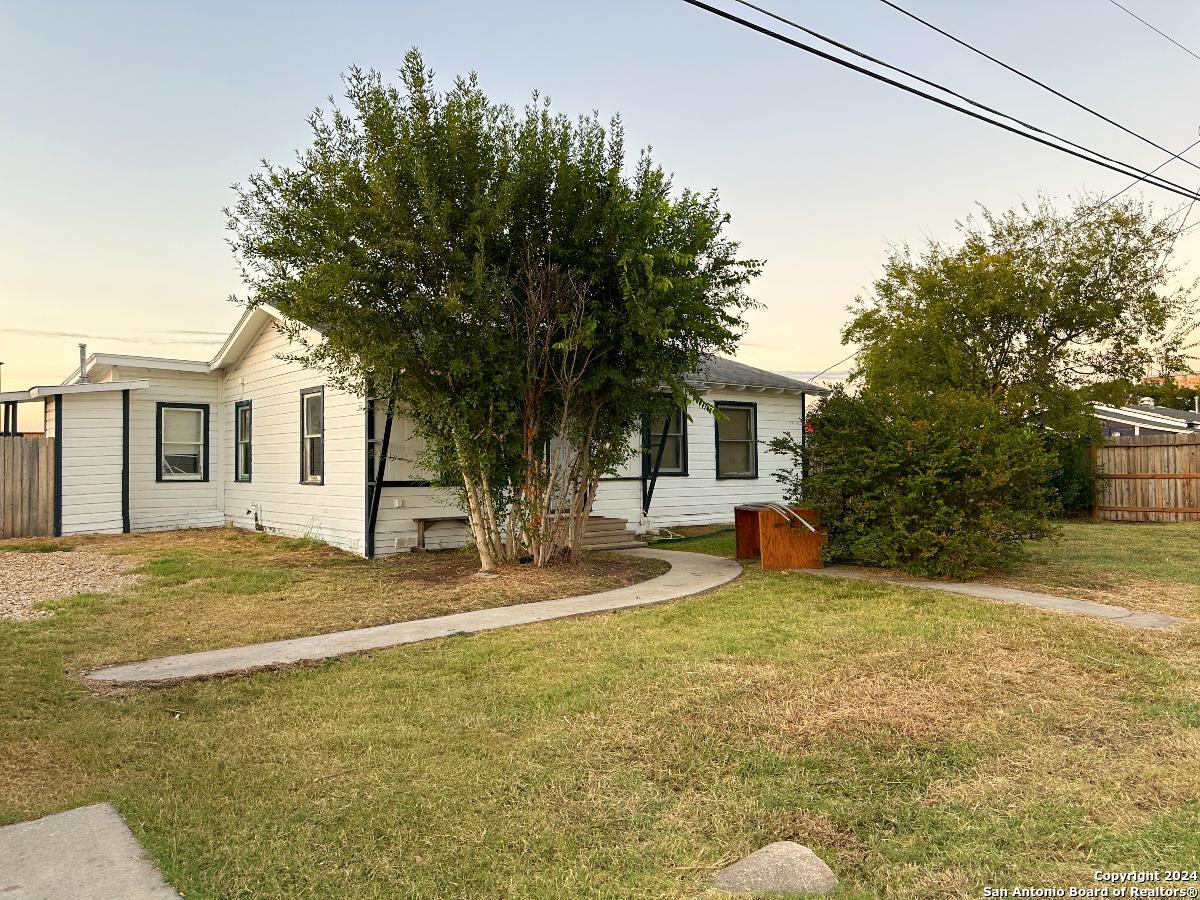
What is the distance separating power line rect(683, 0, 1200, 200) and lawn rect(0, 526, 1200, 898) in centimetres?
526

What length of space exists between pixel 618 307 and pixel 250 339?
8.88 m

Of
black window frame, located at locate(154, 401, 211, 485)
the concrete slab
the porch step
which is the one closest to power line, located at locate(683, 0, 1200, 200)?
the concrete slab

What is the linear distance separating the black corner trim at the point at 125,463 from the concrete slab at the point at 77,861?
1316cm

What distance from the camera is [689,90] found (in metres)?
11.6

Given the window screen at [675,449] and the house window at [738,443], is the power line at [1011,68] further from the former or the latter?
the window screen at [675,449]

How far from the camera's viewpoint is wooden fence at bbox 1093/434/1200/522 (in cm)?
1702

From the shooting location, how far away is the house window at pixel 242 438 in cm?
1523

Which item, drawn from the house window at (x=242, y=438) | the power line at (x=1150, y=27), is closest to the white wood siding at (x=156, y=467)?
the house window at (x=242, y=438)

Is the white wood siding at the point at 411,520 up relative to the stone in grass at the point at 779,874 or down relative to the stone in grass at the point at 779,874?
up

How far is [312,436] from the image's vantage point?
12.7 meters

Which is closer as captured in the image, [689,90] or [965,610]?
[965,610]

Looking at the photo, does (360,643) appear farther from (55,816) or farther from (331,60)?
(331,60)

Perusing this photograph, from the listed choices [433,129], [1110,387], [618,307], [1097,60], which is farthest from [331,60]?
[1110,387]

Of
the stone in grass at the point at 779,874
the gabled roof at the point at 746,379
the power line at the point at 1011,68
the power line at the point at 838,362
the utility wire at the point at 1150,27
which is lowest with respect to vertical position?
the stone in grass at the point at 779,874
